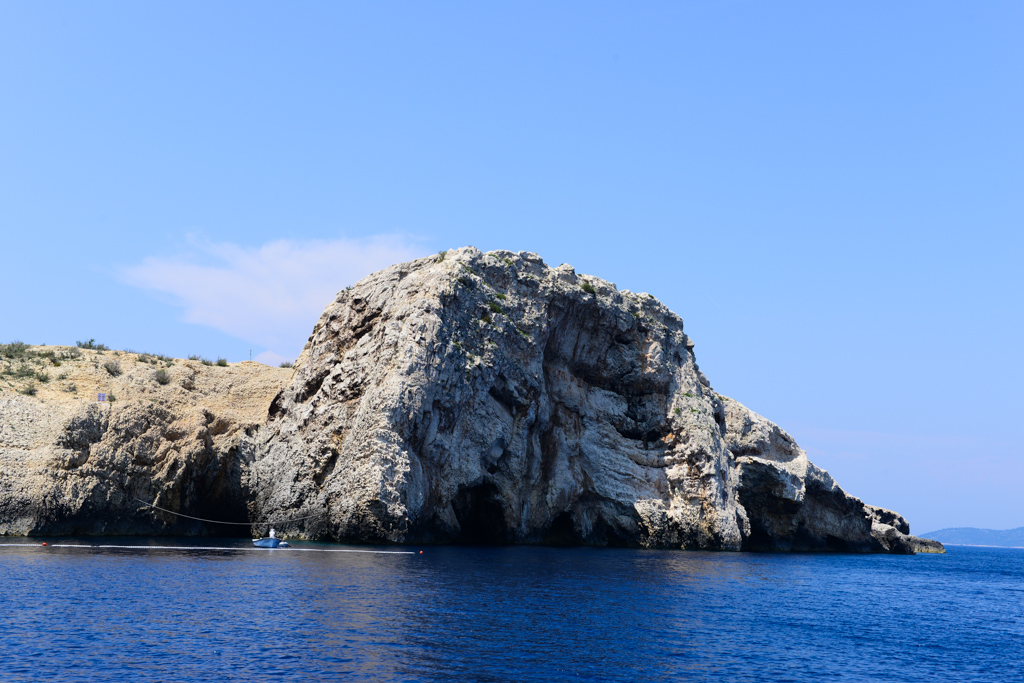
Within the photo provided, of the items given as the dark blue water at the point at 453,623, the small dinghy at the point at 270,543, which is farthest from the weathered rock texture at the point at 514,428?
the dark blue water at the point at 453,623

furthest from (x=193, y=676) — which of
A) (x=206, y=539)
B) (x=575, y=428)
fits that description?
(x=575, y=428)

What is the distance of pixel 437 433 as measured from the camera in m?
54.7

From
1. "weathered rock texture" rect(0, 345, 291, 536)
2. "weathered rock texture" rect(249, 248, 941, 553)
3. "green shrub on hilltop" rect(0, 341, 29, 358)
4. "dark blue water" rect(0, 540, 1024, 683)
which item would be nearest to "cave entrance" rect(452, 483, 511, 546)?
"weathered rock texture" rect(249, 248, 941, 553)

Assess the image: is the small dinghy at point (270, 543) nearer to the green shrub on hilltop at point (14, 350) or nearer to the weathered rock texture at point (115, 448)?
the weathered rock texture at point (115, 448)

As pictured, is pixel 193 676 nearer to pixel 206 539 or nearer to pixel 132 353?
pixel 206 539

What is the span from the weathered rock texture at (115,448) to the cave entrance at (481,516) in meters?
16.2

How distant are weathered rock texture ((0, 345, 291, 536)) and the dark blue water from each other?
27.0ft

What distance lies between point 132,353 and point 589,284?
1612 inches

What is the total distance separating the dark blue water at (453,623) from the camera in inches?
827

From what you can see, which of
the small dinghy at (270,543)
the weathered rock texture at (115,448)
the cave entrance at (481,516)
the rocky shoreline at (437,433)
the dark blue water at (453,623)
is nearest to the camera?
the dark blue water at (453,623)

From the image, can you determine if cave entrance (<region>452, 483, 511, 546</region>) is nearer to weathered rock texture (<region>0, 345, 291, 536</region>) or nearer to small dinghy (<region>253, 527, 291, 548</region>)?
small dinghy (<region>253, 527, 291, 548</region>)

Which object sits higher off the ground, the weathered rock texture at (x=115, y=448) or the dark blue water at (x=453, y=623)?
the weathered rock texture at (x=115, y=448)

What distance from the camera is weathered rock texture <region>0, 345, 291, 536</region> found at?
4881cm

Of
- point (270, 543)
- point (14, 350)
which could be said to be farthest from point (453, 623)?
point (14, 350)
